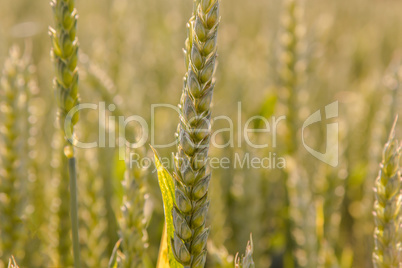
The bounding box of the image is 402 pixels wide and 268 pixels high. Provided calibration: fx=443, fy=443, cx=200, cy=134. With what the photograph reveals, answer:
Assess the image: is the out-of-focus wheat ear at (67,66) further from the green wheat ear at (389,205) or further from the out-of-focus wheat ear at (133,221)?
the green wheat ear at (389,205)

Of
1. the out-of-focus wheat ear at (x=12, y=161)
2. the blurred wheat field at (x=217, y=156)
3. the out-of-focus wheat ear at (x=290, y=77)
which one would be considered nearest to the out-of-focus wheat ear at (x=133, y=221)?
the blurred wheat field at (x=217, y=156)

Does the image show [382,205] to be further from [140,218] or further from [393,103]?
[393,103]

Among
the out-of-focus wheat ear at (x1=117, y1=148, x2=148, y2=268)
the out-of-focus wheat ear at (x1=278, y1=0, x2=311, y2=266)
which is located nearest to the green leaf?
the out-of-focus wheat ear at (x1=117, y1=148, x2=148, y2=268)

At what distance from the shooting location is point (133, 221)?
48 centimetres

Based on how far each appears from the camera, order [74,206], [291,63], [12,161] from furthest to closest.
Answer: [291,63]
[12,161]
[74,206]

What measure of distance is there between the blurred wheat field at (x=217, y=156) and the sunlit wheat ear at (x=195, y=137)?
2.0 inches

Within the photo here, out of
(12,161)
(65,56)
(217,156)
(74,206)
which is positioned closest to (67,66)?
(65,56)

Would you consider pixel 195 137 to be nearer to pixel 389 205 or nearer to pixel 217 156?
pixel 389 205

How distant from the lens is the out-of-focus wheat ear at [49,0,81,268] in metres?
0.41

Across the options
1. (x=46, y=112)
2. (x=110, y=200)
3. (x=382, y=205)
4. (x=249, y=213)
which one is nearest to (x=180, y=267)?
(x=382, y=205)

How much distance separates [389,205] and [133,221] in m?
0.26

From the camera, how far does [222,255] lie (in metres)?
0.56

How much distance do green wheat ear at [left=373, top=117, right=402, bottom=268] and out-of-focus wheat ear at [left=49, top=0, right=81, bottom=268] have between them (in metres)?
0.30

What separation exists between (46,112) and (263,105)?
0.66m
